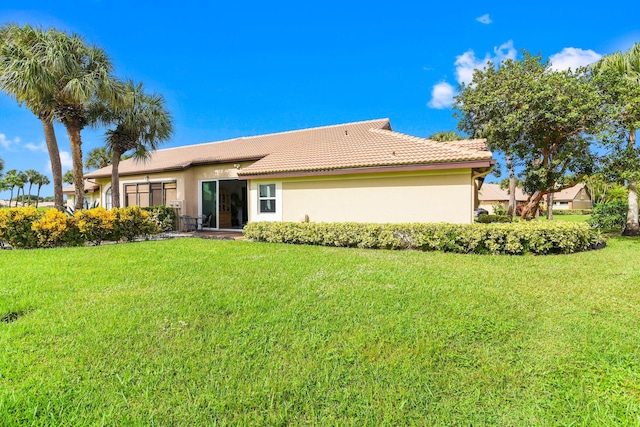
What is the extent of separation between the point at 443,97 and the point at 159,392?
22.8m

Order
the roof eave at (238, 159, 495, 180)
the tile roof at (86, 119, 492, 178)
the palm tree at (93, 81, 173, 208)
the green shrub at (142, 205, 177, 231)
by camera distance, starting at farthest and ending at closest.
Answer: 1. the green shrub at (142, 205, 177, 231)
2. the palm tree at (93, 81, 173, 208)
3. the tile roof at (86, 119, 492, 178)
4. the roof eave at (238, 159, 495, 180)

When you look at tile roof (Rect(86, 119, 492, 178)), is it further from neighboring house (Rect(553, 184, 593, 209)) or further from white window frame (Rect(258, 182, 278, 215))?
neighboring house (Rect(553, 184, 593, 209))

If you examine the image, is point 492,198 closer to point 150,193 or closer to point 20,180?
point 150,193

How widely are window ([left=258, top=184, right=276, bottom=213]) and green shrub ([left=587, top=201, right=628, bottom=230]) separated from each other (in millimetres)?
18268

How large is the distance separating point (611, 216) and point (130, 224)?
23.9m

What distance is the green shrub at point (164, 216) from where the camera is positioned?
49.8 ft

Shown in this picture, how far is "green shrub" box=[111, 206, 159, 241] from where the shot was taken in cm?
1133

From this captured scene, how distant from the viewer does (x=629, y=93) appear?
11.4 metres

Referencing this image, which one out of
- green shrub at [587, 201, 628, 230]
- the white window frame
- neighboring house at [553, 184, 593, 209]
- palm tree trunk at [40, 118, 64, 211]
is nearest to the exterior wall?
the white window frame

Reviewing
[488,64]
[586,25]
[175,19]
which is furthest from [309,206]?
[586,25]

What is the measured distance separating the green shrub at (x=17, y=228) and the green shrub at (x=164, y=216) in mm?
5163

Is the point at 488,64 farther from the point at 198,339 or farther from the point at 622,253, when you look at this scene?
the point at 198,339

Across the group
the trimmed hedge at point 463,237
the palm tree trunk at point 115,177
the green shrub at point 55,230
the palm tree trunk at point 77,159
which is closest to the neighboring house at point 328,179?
the trimmed hedge at point 463,237

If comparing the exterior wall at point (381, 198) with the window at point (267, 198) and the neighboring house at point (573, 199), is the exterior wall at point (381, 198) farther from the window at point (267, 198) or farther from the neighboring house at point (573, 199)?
the neighboring house at point (573, 199)
